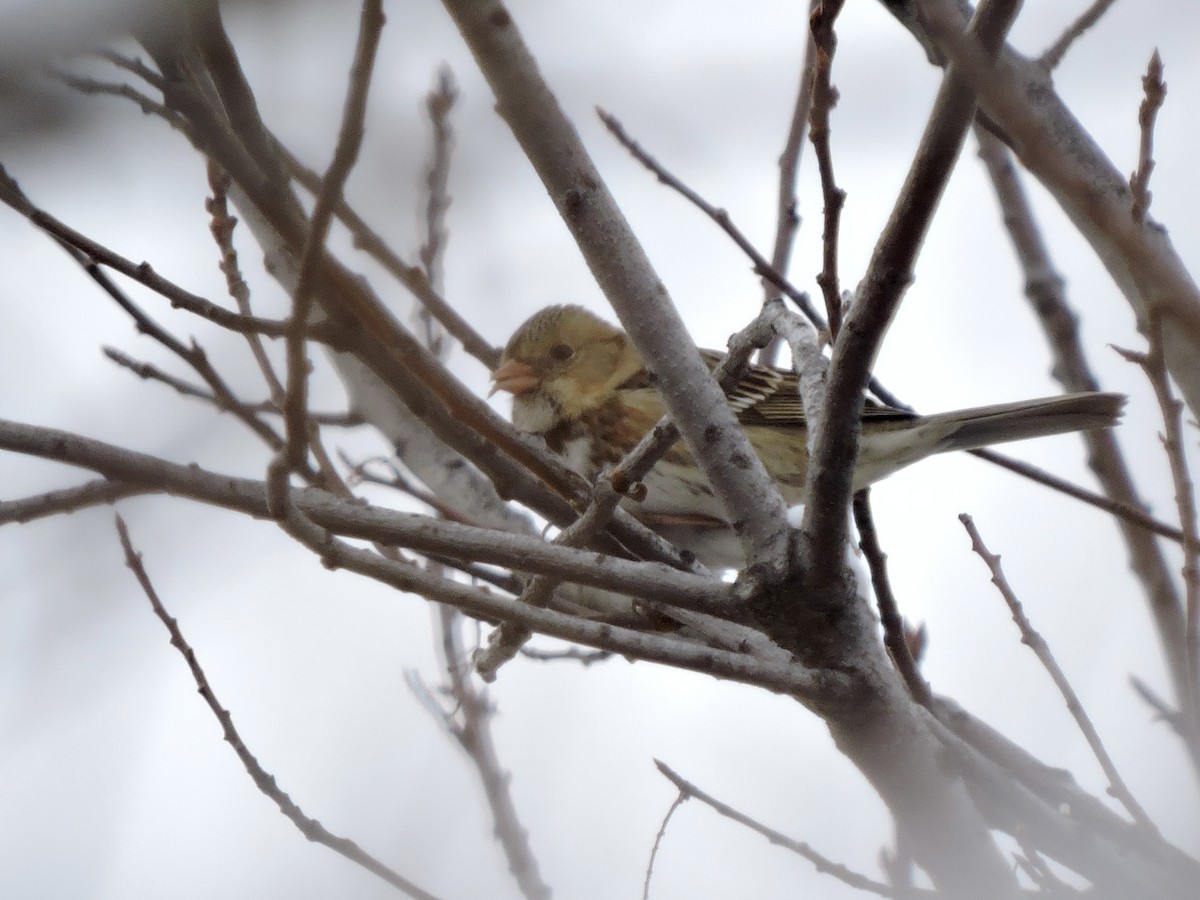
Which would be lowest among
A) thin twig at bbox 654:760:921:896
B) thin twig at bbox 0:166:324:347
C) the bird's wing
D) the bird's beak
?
thin twig at bbox 654:760:921:896

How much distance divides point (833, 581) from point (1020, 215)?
5.04 ft

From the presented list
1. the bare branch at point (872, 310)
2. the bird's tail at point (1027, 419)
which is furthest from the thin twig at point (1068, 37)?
the bare branch at point (872, 310)

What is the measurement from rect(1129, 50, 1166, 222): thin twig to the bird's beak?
274 cm

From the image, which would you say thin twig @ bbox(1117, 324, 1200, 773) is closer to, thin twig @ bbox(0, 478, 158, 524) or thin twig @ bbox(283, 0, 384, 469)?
thin twig @ bbox(283, 0, 384, 469)

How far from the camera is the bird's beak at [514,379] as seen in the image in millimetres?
4875

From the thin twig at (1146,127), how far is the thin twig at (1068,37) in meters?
0.55

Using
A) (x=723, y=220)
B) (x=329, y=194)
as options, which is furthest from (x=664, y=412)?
(x=329, y=194)

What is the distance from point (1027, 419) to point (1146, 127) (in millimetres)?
1670

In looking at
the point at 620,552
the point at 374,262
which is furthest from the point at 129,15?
the point at 620,552

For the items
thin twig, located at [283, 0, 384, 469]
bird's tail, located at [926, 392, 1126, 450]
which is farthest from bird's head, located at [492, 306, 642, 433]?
thin twig, located at [283, 0, 384, 469]

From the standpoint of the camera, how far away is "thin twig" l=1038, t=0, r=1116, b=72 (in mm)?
3064

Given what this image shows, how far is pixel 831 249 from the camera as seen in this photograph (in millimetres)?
2389

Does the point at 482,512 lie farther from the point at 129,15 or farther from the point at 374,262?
the point at 129,15

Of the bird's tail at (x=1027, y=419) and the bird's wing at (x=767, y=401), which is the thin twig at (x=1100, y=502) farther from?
the bird's wing at (x=767, y=401)
